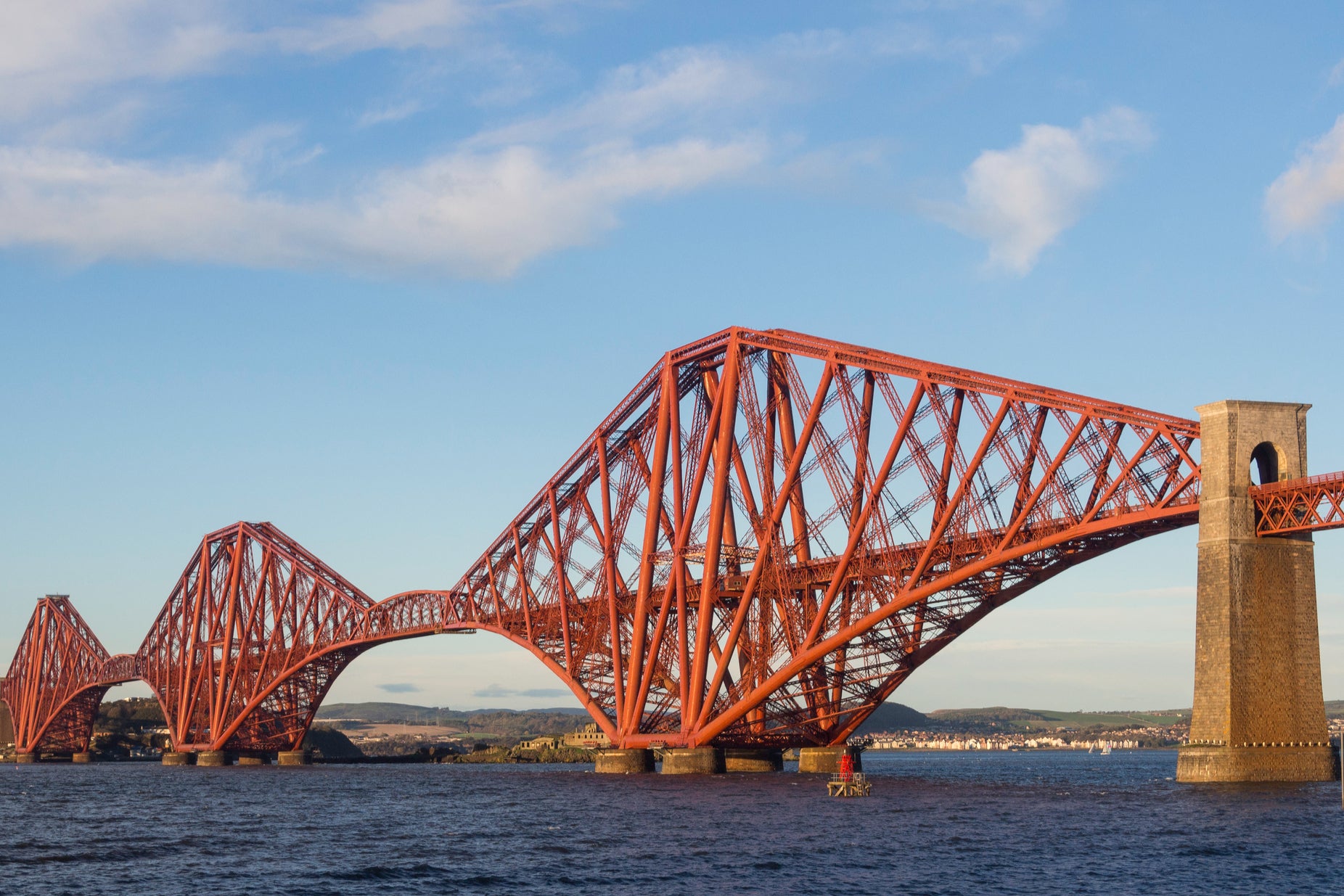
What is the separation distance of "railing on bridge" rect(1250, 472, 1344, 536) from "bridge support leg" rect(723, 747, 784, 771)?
1676 inches

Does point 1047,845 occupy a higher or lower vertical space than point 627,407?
lower

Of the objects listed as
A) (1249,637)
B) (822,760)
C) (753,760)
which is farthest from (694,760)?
(1249,637)

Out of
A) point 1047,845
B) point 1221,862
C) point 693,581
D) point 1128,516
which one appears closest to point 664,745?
point 693,581

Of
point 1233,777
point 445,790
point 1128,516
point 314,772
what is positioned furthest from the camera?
point 314,772

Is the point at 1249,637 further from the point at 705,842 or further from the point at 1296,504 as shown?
the point at 705,842

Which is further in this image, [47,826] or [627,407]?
[627,407]

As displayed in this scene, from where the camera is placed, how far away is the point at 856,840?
5425 cm

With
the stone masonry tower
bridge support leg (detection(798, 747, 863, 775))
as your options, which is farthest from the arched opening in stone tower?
bridge support leg (detection(798, 747, 863, 775))

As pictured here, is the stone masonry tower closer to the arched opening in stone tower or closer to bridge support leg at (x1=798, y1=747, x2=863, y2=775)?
the arched opening in stone tower

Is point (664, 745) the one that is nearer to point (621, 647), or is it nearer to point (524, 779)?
point (621, 647)

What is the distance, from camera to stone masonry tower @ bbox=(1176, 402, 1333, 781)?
6147 cm

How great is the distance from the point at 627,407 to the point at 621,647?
53.4ft

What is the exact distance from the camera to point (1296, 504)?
202ft

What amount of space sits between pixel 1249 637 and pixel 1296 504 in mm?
5744
